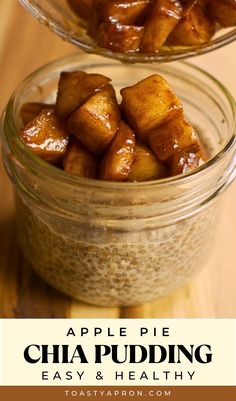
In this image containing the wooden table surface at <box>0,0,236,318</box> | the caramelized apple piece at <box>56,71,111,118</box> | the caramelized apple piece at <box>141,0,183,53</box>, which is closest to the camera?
the caramelized apple piece at <box>141,0,183,53</box>

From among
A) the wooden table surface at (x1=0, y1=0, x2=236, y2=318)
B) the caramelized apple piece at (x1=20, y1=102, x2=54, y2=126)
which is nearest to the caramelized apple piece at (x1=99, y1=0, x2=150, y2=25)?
the caramelized apple piece at (x1=20, y1=102, x2=54, y2=126)

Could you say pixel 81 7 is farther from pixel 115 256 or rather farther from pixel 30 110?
pixel 115 256

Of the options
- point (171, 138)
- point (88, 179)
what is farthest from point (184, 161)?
point (88, 179)

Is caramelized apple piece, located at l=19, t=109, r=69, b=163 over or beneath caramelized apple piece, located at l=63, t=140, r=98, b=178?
over

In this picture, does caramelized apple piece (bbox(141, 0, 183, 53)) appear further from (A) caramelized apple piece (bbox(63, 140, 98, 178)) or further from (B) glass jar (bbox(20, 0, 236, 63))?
(A) caramelized apple piece (bbox(63, 140, 98, 178))

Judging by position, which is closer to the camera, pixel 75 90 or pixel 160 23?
pixel 160 23

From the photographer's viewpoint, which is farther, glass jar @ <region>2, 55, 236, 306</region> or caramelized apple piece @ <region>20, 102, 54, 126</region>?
caramelized apple piece @ <region>20, 102, 54, 126</region>
